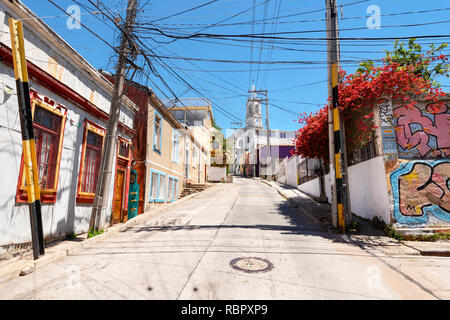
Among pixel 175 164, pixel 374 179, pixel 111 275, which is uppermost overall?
pixel 175 164

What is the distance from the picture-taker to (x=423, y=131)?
805 centimetres

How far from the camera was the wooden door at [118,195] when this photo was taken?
36.0 feet

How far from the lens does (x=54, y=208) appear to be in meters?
7.14

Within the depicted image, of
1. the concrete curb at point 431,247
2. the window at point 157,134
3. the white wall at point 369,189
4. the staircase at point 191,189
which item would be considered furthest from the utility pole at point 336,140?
the staircase at point 191,189

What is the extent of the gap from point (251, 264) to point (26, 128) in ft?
17.6

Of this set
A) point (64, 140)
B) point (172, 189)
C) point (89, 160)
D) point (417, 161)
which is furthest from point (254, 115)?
point (64, 140)

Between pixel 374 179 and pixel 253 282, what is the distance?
6.48 m

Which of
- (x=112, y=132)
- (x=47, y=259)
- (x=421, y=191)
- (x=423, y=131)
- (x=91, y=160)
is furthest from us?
(x=91, y=160)

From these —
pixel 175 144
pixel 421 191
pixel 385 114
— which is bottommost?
pixel 421 191

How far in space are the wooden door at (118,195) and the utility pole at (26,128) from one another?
17.6ft

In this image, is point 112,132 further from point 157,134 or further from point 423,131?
point 423,131

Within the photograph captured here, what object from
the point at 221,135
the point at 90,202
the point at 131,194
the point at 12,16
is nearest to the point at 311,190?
the point at 131,194

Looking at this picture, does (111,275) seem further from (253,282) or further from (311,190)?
(311,190)

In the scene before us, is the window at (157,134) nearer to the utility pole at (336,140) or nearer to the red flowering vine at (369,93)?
the red flowering vine at (369,93)
